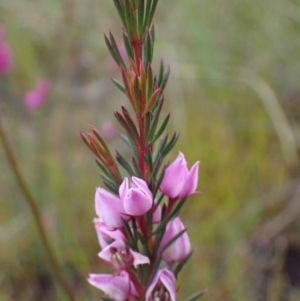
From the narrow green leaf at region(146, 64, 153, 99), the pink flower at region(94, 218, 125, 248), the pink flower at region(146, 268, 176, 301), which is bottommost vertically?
the pink flower at region(146, 268, 176, 301)

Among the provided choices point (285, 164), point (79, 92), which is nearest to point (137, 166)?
point (285, 164)

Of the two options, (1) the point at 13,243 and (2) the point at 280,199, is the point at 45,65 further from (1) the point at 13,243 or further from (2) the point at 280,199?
(2) the point at 280,199

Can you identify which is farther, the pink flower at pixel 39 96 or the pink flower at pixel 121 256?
the pink flower at pixel 39 96

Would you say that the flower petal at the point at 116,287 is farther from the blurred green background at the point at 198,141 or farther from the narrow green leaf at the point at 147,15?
the blurred green background at the point at 198,141

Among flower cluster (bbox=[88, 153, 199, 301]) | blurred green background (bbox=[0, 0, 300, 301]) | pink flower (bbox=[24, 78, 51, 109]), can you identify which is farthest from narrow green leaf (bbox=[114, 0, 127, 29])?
pink flower (bbox=[24, 78, 51, 109])

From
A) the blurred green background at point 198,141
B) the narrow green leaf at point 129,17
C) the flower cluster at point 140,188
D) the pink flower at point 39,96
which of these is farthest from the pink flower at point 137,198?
the pink flower at point 39,96

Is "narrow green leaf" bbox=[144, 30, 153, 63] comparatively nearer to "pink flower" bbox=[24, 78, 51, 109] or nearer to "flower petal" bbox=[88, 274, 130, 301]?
"flower petal" bbox=[88, 274, 130, 301]

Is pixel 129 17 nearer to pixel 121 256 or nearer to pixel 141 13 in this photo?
pixel 141 13

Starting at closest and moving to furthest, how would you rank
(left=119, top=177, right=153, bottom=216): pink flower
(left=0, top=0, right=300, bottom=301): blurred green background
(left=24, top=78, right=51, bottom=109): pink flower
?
(left=119, top=177, right=153, bottom=216): pink flower → (left=0, top=0, right=300, bottom=301): blurred green background → (left=24, top=78, right=51, bottom=109): pink flower
